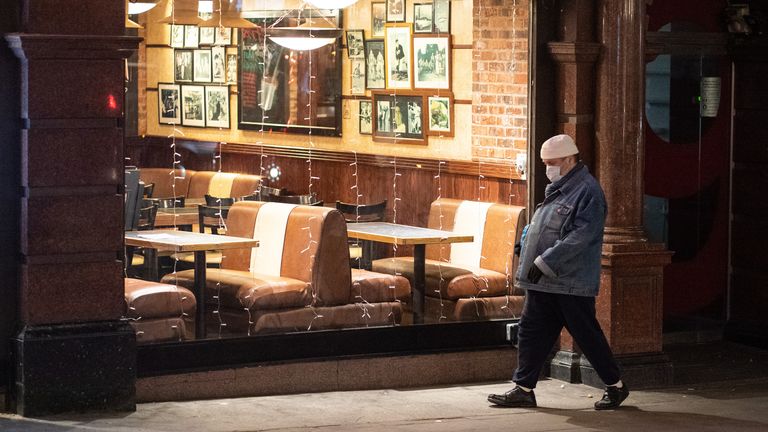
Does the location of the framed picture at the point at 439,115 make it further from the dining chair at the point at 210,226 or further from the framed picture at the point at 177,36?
the framed picture at the point at 177,36

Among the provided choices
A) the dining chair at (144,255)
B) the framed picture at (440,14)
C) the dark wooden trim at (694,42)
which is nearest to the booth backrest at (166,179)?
the dining chair at (144,255)

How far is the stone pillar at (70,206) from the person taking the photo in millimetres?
8180

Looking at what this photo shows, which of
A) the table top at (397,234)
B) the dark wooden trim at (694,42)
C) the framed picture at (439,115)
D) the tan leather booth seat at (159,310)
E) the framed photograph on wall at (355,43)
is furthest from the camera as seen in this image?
the dark wooden trim at (694,42)

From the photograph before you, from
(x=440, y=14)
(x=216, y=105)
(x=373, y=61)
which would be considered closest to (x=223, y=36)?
(x=216, y=105)

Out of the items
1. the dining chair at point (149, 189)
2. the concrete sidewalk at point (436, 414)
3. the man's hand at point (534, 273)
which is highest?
the dining chair at point (149, 189)

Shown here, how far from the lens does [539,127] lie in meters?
10.1

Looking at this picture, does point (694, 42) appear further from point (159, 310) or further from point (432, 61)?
point (159, 310)

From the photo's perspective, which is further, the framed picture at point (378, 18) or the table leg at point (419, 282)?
the table leg at point (419, 282)

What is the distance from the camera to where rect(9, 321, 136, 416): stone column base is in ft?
26.9

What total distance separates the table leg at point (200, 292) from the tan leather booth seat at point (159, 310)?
0.11ft

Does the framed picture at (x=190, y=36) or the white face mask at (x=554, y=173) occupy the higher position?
the framed picture at (x=190, y=36)

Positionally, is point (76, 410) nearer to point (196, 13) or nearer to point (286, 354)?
point (286, 354)

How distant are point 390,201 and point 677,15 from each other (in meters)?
3.15

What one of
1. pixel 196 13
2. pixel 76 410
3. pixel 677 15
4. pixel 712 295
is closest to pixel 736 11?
pixel 677 15
